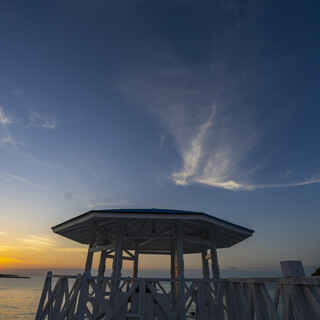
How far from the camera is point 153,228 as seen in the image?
12.3 m

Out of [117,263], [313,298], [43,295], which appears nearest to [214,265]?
[117,263]

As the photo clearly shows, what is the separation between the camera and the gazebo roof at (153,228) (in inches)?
316

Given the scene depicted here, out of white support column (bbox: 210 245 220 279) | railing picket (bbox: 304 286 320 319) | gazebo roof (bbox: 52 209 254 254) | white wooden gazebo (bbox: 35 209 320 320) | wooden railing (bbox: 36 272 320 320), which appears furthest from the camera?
white support column (bbox: 210 245 220 279)

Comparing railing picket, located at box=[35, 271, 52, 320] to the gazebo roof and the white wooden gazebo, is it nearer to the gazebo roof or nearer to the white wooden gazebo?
the white wooden gazebo

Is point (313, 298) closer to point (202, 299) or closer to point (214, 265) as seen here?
point (202, 299)

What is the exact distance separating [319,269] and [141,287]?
50.8 meters

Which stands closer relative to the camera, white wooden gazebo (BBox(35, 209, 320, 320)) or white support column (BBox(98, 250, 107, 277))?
white wooden gazebo (BBox(35, 209, 320, 320))

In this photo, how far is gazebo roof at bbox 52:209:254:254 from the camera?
802 cm

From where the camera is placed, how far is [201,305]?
662 cm

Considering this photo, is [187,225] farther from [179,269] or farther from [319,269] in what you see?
[319,269]

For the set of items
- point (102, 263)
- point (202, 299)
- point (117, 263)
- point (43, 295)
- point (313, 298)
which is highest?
point (102, 263)

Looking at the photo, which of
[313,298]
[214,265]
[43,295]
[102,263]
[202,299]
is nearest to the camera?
[313,298]

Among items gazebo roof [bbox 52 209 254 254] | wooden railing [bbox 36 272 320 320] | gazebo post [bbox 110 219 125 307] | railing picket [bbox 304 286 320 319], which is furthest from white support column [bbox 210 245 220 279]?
railing picket [bbox 304 286 320 319]

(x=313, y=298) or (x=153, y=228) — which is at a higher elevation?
(x=153, y=228)
